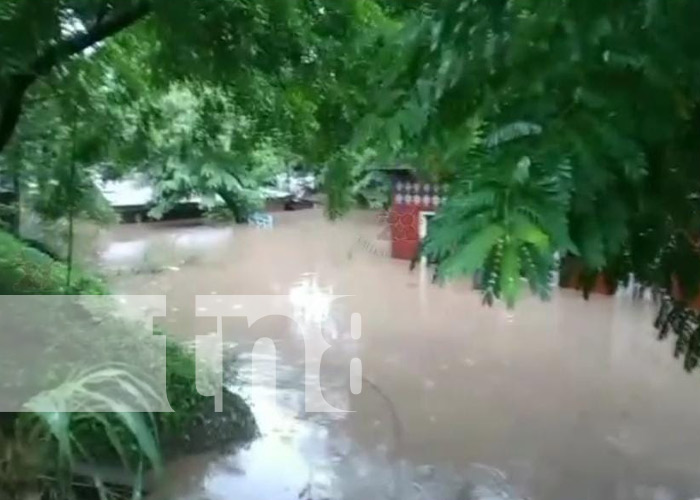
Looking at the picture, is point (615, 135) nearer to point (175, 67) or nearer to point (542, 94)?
point (542, 94)

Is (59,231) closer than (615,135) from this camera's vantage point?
No

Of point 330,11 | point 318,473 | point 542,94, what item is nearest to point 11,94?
point 330,11

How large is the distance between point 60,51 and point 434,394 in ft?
7.37

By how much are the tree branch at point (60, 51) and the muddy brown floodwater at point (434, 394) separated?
76cm

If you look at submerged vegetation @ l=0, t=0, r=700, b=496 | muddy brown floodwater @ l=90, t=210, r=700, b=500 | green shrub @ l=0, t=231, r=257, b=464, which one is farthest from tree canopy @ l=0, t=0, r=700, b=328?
green shrub @ l=0, t=231, r=257, b=464

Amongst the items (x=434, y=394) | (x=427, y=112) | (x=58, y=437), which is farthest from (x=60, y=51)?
(x=434, y=394)

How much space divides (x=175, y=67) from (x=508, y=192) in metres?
1.22

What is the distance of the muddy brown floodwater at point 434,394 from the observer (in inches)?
98.7

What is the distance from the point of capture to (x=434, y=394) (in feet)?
11.2

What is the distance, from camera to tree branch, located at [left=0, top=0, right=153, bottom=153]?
154 cm

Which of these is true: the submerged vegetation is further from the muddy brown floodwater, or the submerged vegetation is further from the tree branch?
the muddy brown floodwater

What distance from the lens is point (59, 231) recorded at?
11.3ft

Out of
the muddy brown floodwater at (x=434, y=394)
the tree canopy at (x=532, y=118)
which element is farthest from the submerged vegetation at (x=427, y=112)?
the muddy brown floodwater at (x=434, y=394)

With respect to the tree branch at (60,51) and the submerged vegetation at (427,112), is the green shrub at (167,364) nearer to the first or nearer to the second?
the submerged vegetation at (427,112)
